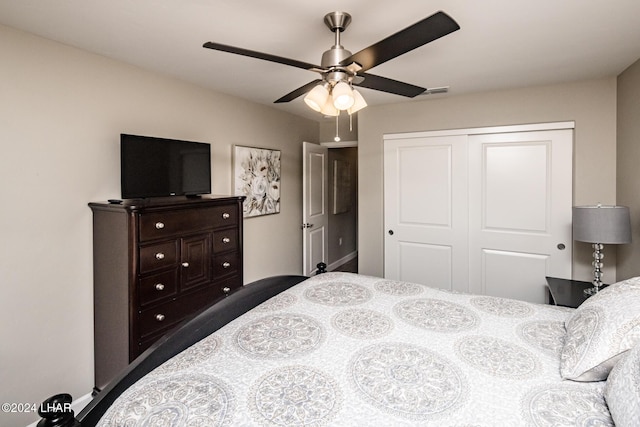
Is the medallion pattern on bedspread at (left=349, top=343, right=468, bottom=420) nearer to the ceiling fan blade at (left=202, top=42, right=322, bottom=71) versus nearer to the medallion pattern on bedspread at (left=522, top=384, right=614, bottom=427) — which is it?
the medallion pattern on bedspread at (left=522, top=384, right=614, bottom=427)

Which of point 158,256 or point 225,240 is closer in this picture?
point 158,256

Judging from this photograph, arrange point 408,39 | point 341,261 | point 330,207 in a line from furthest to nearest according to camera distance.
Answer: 1. point 341,261
2. point 330,207
3. point 408,39

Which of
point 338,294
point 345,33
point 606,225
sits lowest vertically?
point 338,294

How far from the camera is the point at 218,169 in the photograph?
10.7ft

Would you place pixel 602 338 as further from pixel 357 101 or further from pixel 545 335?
pixel 357 101

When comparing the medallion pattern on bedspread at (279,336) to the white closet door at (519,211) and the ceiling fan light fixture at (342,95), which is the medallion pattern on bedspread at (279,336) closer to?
the ceiling fan light fixture at (342,95)

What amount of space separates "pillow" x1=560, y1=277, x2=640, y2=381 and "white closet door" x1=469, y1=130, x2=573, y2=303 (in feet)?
7.11

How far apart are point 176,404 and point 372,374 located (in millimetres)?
606

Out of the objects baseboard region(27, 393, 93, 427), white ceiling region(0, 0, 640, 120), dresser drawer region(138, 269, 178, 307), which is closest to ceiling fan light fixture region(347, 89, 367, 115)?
white ceiling region(0, 0, 640, 120)

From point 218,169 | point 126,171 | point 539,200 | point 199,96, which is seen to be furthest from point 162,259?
point 539,200

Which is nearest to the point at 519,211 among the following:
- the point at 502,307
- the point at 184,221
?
the point at 502,307

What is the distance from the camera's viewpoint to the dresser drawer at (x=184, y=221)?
6.96 ft

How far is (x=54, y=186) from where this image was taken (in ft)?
6.75

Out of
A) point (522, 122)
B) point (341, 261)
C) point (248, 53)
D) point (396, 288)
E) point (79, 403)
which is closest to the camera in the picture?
point (248, 53)
